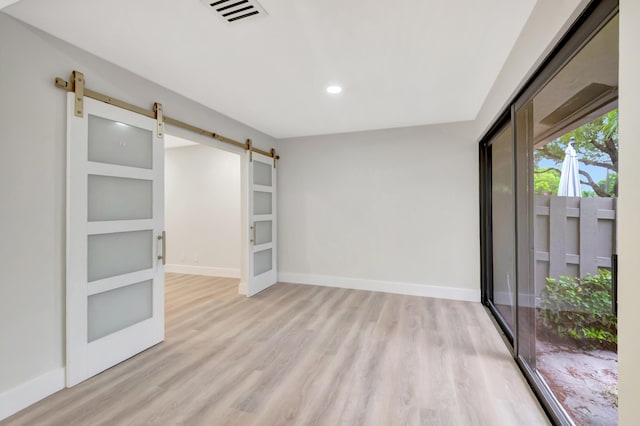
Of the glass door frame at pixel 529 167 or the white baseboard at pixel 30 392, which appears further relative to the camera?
the white baseboard at pixel 30 392

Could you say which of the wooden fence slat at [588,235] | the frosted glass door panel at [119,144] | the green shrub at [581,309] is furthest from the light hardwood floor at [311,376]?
the frosted glass door panel at [119,144]

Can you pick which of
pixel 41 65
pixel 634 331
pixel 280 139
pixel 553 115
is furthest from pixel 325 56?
pixel 280 139

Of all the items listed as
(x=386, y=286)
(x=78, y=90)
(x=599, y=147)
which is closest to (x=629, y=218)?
(x=599, y=147)

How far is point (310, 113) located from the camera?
11.9ft

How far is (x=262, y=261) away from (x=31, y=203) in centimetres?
296

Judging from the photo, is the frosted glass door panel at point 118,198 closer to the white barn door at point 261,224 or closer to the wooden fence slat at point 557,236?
the white barn door at point 261,224

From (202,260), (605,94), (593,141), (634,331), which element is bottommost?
(202,260)

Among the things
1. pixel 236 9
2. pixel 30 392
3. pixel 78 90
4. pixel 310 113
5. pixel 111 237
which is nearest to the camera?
pixel 236 9

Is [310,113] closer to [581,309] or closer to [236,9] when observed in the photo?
[236,9]

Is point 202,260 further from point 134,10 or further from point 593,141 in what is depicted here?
point 593,141

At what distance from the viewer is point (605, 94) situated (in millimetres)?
1253

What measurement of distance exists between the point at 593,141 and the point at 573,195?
12.6 inches

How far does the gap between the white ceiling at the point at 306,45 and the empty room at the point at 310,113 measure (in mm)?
19

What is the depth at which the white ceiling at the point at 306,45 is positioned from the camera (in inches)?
67.2
